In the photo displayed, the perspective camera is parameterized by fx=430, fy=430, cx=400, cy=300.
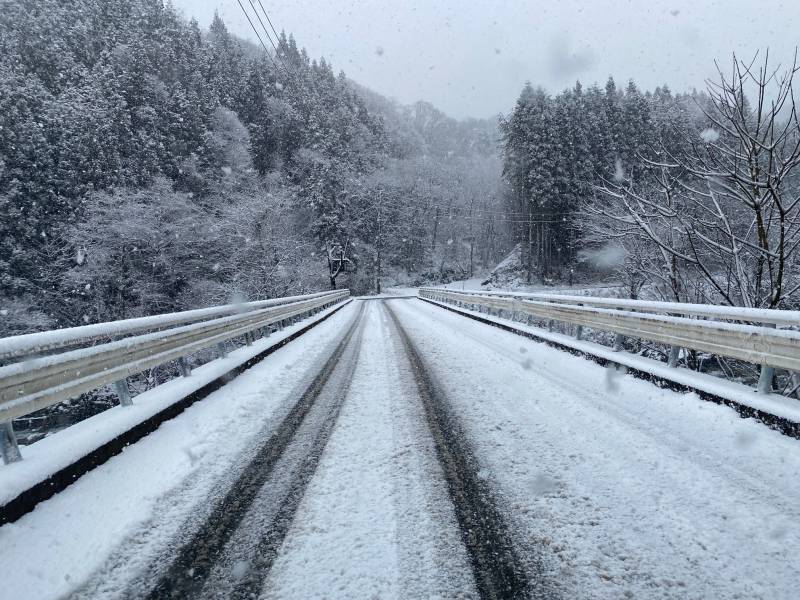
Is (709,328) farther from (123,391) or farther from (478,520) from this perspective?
(123,391)

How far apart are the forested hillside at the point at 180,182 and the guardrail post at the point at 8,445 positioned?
61.5 feet

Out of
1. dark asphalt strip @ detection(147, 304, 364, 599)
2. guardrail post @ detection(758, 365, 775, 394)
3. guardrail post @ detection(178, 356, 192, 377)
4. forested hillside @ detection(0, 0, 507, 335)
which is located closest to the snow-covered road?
dark asphalt strip @ detection(147, 304, 364, 599)

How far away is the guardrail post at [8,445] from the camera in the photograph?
9.55ft

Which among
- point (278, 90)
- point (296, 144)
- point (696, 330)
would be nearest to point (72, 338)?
point (696, 330)

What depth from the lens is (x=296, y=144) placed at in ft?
226

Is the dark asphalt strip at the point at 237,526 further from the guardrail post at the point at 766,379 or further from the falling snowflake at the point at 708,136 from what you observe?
the falling snowflake at the point at 708,136

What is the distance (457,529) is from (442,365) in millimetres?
4310

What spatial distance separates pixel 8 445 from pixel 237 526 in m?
1.91

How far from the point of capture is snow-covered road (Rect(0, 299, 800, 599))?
6.34 feet

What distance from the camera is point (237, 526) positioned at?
238cm

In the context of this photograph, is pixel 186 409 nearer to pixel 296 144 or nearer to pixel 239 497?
pixel 239 497

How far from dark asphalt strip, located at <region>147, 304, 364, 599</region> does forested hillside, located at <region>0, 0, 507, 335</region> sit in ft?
61.7

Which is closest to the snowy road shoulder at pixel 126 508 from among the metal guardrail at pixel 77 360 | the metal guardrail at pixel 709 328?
→ the metal guardrail at pixel 77 360

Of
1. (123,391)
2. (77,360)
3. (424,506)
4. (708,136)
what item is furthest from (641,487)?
(708,136)
